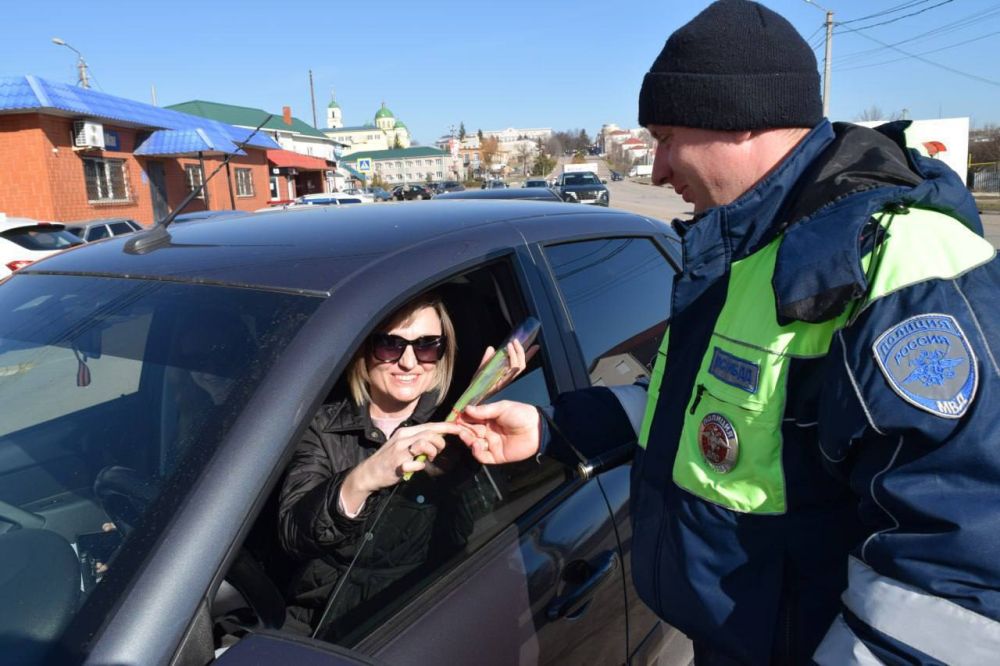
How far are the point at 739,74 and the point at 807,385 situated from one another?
Answer: 0.57 metres

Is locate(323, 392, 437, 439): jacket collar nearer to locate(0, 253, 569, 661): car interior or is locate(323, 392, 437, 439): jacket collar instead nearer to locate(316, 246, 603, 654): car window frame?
locate(0, 253, 569, 661): car interior

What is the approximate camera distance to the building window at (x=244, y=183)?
96.9 feet

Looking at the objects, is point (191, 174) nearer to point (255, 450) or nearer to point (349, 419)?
point (349, 419)

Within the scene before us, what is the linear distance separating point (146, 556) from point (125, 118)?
22.2m

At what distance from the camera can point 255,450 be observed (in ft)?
3.91

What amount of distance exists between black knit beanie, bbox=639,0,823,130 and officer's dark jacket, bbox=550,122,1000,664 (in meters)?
0.08

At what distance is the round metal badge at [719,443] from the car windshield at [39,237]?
37.3 ft

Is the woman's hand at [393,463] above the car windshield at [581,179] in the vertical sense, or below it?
below

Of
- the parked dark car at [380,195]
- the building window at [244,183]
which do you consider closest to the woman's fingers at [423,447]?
the building window at [244,183]

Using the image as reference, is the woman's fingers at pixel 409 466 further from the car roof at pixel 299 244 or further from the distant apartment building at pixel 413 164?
the distant apartment building at pixel 413 164

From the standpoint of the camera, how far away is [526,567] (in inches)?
64.0

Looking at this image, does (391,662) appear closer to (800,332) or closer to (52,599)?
(52,599)

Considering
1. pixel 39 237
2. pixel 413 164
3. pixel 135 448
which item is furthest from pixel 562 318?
pixel 413 164

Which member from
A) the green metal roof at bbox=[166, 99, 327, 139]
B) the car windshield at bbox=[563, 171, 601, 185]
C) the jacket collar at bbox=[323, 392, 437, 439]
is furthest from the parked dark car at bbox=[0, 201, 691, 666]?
the green metal roof at bbox=[166, 99, 327, 139]
